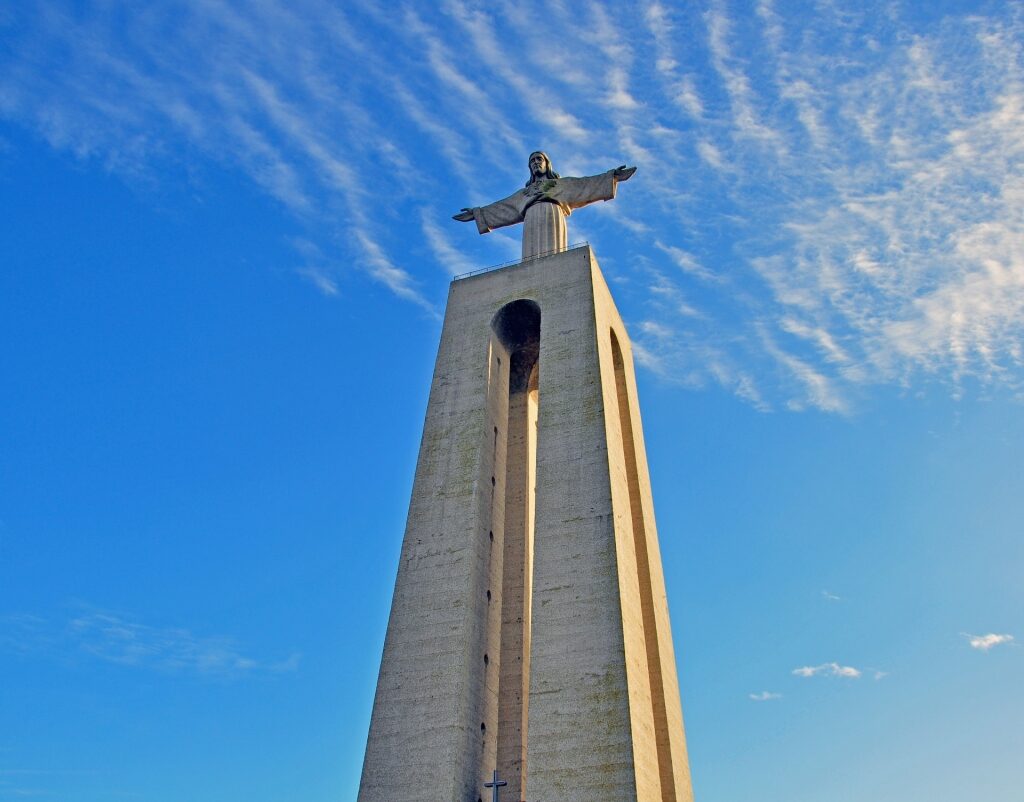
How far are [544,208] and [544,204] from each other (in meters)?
0.25

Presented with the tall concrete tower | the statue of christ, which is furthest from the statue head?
the tall concrete tower

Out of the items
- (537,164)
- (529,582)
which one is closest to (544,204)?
(537,164)

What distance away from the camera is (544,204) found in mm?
27672

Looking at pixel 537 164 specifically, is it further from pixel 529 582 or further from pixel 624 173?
→ pixel 529 582

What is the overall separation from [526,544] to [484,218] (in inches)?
472

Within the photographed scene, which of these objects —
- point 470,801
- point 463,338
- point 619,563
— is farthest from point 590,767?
point 463,338

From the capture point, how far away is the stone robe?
87.6 feet

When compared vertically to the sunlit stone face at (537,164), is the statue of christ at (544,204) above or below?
below

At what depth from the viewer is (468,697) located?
17.4 metres

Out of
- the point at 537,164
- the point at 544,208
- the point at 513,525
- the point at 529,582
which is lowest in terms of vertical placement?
the point at 529,582

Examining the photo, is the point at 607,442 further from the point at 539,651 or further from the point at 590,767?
the point at 590,767

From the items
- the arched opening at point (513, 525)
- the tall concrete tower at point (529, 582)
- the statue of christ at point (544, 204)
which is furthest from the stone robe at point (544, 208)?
the arched opening at point (513, 525)

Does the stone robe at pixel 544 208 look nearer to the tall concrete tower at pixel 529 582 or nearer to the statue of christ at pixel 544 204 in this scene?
the statue of christ at pixel 544 204

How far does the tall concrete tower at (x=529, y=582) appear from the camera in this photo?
16.1m
